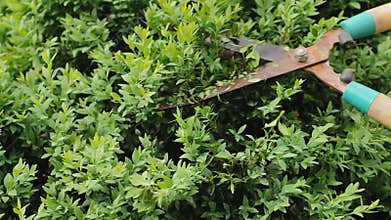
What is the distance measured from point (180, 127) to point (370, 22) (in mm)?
558

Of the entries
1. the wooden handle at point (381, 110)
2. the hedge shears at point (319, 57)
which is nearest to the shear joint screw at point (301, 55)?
the hedge shears at point (319, 57)

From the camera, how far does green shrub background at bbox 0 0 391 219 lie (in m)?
1.58

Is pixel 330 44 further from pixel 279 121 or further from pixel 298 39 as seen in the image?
pixel 279 121

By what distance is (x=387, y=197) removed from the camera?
180 centimetres

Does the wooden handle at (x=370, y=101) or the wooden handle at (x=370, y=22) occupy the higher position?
the wooden handle at (x=370, y=22)

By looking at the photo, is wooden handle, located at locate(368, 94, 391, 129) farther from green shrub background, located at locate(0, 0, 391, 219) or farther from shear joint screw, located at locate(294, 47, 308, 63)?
shear joint screw, located at locate(294, 47, 308, 63)

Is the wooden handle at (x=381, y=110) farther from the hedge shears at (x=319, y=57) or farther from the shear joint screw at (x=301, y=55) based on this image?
the shear joint screw at (x=301, y=55)

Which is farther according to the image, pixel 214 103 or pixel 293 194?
pixel 214 103

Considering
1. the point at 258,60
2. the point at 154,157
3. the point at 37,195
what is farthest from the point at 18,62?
the point at 258,60

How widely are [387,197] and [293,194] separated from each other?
1.07 ft

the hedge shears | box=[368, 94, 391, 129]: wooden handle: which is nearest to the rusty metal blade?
the hedge shears

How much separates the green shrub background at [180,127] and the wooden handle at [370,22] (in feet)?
0.24

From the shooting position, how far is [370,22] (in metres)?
1.76

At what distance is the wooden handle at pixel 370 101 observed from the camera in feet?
5.21
